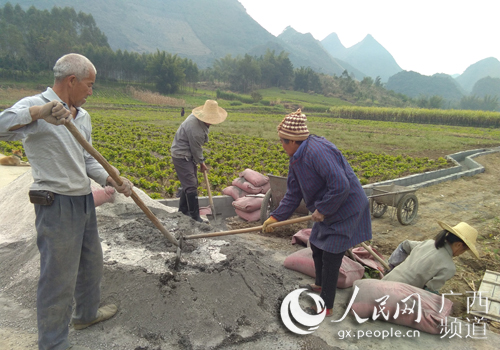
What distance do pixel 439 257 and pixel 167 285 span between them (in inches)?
95.7

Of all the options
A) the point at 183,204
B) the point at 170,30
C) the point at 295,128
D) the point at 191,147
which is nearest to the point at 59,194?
the point at 295,128

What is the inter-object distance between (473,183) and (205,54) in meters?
164

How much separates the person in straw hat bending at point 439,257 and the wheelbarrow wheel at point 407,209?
2555mm

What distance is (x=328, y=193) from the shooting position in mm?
2492

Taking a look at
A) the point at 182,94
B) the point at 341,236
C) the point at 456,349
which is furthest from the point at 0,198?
the point at 182,94

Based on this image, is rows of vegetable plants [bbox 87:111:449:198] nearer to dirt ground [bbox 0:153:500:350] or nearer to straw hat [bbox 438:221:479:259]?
dirt ground [bbox 0:153:500:350]

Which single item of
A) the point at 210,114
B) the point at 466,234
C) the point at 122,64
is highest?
the point at 122,64

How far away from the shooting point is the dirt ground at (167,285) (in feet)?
7.91

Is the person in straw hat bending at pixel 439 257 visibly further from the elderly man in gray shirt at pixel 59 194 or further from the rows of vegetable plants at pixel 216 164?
the rows of vegetable plants at pixel 216 164

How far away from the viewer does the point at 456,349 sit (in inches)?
101

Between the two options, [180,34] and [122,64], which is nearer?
[122,64]

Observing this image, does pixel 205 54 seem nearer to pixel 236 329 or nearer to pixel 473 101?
pixel 473 101

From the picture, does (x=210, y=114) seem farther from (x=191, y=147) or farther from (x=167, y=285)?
(x=167, y=285)

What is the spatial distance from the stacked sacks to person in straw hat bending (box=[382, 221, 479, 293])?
2.76 metres
